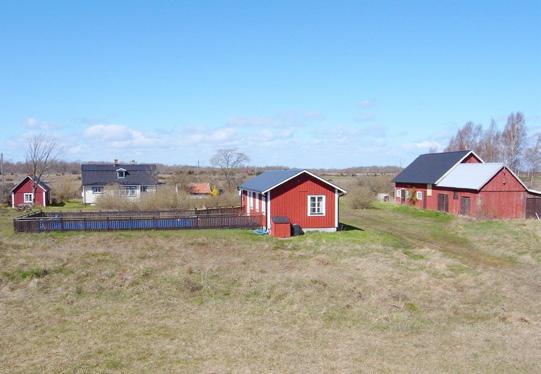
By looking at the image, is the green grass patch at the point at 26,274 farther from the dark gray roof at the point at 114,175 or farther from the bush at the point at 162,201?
the dark gray roof at the point at 114,175

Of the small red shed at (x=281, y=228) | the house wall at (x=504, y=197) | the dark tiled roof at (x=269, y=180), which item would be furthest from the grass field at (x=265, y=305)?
the house wall at (x=504, y=197)

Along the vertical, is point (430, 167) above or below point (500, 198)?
above

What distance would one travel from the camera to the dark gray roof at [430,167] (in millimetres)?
44438

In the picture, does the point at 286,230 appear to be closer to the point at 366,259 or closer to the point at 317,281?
the point at 366,259

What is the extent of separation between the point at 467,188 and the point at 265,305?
27574mm

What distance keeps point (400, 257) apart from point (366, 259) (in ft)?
6.21

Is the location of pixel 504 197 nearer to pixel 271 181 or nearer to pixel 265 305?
pixel 271 181

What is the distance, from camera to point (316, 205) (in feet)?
104

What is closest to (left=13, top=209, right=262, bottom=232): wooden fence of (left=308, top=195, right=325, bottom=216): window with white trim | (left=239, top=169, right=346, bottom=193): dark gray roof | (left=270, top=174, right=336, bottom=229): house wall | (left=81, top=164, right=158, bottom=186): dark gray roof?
(left=270, top=174, right=336, bottom=229): house wall

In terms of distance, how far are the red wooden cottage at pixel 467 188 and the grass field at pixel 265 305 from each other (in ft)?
31.3

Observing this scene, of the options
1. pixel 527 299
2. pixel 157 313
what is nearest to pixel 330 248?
pixel 527 299

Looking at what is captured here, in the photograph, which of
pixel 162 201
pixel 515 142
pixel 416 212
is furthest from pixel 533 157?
pixel 162 201

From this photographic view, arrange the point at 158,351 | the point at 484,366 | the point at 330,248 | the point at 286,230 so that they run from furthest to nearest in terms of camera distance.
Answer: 1. the point at 286,230
2. the point at 330,248
3. the point at 158,351
4. the point at 484,366

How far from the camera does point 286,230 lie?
29.2 m
